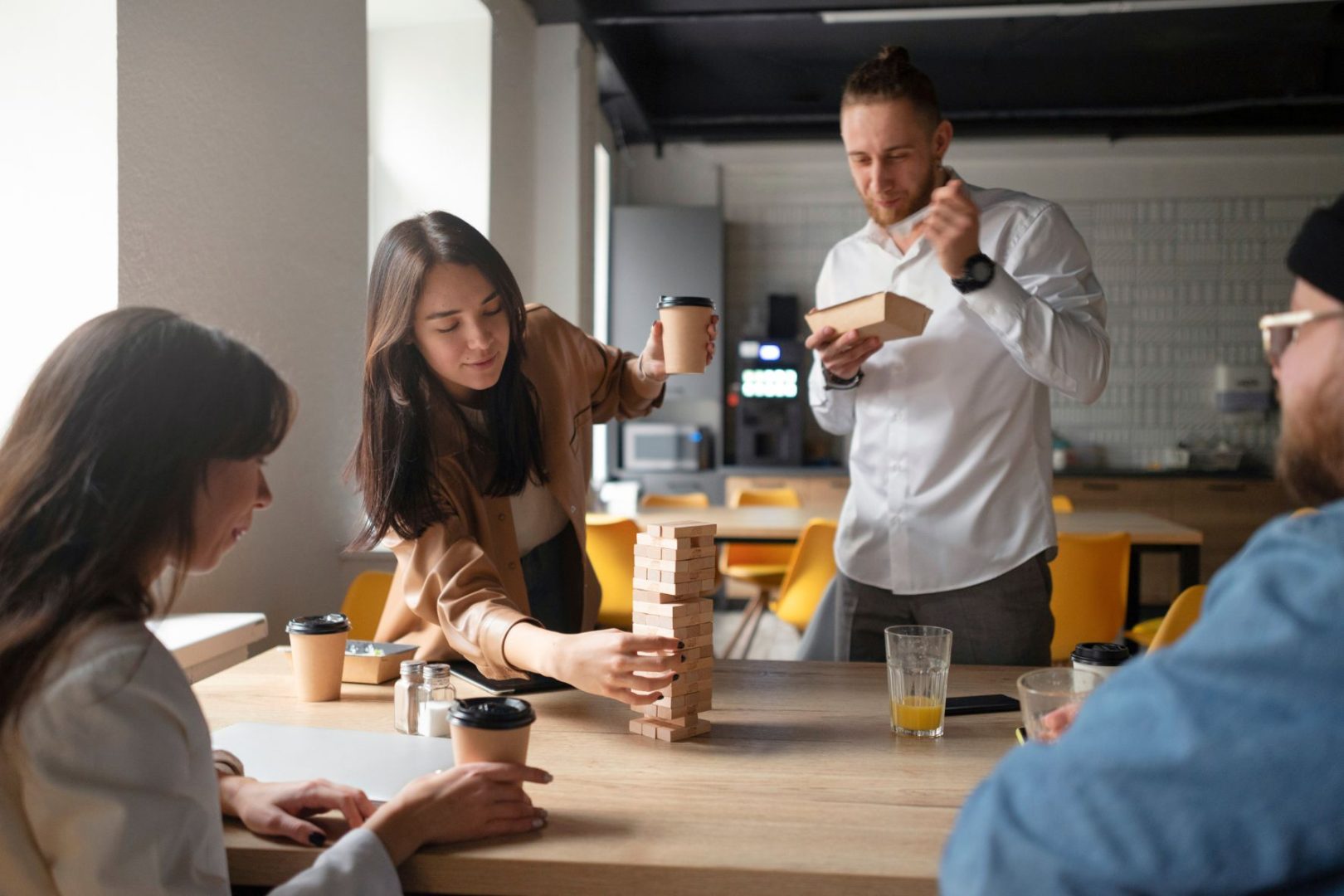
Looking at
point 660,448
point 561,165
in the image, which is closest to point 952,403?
point 561,165

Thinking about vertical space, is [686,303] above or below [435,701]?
above

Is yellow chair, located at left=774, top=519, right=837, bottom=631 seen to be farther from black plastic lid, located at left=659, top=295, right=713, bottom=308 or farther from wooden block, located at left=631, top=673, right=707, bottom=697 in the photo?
wooden block, located at left=631, top=673, right=707, bottom=697

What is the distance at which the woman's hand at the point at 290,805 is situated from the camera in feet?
3.88

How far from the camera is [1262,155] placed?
8234 millimetres

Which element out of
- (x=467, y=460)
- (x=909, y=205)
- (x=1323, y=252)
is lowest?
(x=467, y=460)

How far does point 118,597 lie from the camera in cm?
101

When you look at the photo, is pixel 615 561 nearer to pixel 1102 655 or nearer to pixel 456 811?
pixel 1102 655

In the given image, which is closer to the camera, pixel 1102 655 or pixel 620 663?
pixel 620 663

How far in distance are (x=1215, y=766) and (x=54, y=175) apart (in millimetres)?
2515

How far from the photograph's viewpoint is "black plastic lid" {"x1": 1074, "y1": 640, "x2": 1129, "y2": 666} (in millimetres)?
1547

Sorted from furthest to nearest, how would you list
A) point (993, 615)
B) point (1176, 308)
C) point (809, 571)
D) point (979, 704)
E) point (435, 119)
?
1. point (1176, 308)
2. point (435, 119)
3. point (809, 571)
4. point (993, 615)
5. point (979, 704)

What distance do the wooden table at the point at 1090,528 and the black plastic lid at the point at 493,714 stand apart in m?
2.66

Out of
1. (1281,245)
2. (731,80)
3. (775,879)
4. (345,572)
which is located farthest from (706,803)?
(1281,245)

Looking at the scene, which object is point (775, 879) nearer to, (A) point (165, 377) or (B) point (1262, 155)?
(A) point (165, 377)
